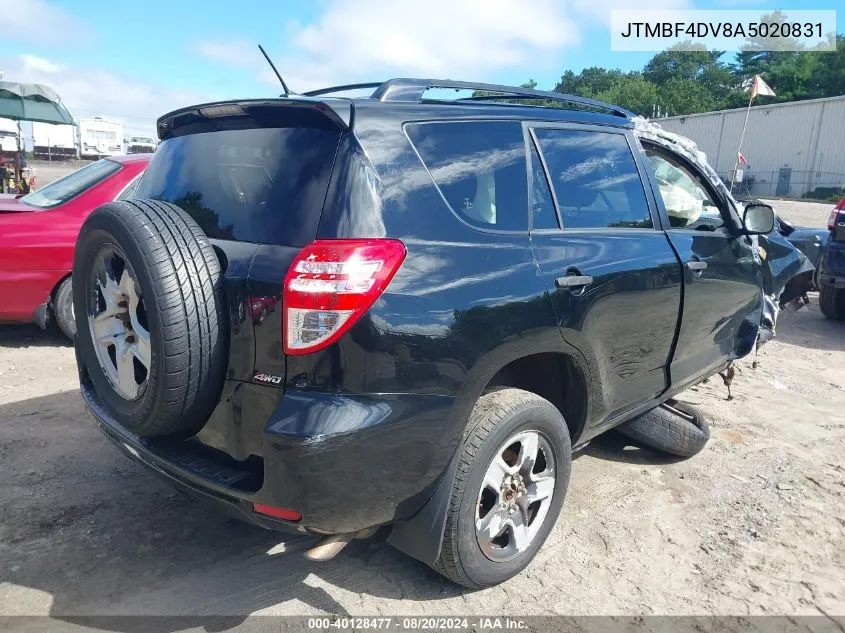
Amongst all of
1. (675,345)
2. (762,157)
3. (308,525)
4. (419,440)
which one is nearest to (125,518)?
(308,525)

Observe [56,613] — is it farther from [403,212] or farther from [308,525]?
[403,212]

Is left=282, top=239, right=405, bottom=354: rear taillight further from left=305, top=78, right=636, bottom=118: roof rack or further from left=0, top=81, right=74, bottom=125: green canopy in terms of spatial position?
left=0, top=81, right=74, bottom=125: green canopy

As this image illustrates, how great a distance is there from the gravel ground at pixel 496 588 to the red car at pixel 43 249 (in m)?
1.46

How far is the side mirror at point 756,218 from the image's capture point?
3.96 m

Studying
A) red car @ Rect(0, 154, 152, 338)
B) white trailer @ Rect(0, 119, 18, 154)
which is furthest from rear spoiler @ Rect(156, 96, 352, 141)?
white trailer @ Rect(0, 119, 18, 154)

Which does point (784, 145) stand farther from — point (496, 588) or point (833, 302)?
point (496, 588)

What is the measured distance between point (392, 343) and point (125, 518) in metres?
1.91

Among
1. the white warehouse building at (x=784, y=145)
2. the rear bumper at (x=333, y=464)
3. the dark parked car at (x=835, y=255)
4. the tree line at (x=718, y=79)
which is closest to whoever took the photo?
the rear bumper at (x=333, y=464)

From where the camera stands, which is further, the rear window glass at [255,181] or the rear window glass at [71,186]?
the rear window glass at [71,186]

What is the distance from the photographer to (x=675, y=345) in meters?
3.46

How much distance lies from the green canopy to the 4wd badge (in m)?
14.5

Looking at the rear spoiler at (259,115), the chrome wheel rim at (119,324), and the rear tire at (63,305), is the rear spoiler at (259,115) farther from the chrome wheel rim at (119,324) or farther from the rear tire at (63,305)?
the rear tire at (63,305)

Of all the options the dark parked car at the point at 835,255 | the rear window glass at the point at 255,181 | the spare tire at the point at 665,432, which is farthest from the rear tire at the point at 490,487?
the dark parked car at the point at 835,255

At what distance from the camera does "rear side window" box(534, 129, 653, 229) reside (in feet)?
9.41
